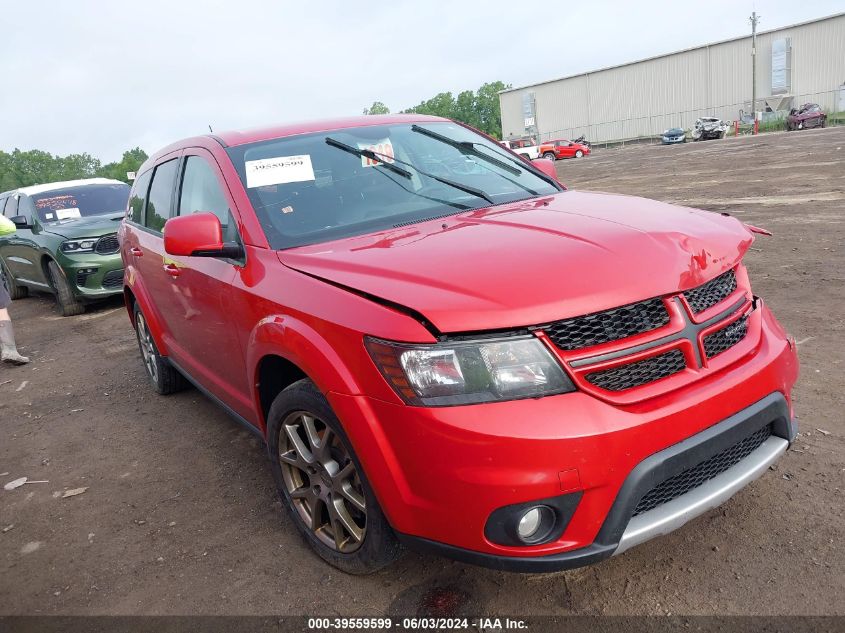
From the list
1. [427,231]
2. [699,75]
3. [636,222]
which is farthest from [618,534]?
[699,75]

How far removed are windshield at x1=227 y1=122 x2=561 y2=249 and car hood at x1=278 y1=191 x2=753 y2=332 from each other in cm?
22

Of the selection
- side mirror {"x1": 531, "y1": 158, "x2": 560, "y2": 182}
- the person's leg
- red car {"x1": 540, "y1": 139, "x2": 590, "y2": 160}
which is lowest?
red car {"x1": 540, "y1": 139, "x2": 590, "y2": 160}

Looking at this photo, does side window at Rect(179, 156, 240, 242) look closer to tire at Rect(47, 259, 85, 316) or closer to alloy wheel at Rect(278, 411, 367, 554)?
alloy wheel at Rect(278, 411, 367, 554)

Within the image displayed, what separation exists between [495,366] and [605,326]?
364 mm

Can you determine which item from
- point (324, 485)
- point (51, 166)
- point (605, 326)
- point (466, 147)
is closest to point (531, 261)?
point (605, 326)

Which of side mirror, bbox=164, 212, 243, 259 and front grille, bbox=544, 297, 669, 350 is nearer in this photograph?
front grille, bbox=544, 297, 669, 350

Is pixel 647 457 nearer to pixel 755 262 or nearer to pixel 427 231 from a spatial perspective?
pixel 427 231

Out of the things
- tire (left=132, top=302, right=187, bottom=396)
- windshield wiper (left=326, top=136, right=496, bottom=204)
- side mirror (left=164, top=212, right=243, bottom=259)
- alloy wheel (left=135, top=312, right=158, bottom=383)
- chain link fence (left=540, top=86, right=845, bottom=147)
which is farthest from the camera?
chain link fence (left=540, top=86, right=845, bottom=147)

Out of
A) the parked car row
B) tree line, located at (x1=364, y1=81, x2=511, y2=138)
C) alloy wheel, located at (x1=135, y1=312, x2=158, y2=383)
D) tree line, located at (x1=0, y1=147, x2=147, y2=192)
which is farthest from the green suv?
tree line, located at (x1=364, y1=81, x2=511, y2=138)

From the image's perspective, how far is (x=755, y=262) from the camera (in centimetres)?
719

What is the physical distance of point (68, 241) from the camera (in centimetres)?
897

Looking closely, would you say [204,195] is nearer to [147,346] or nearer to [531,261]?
[531,261]

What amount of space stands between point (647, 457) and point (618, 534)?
25 centimetres

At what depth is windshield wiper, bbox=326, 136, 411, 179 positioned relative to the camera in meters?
3.41
